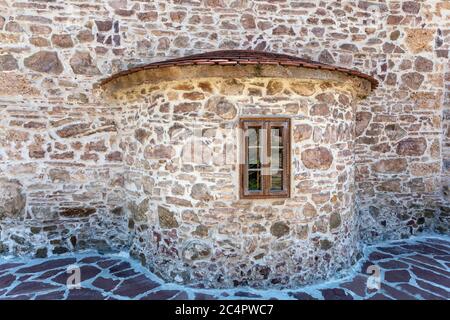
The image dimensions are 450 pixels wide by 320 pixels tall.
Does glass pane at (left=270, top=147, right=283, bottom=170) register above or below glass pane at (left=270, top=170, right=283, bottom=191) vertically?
above

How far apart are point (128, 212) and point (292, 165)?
2.84 m

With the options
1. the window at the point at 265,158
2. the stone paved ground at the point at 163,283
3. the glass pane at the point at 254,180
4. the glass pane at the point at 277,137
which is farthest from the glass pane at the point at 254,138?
the stone paved ground at the point at 163,283

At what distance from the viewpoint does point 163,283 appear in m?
4.19

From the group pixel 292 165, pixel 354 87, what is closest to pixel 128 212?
pixel 292 165

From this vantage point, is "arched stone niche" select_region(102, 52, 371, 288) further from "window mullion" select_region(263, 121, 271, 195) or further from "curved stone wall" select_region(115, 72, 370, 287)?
"window mullion" select_region(263, 121, 271, 195)

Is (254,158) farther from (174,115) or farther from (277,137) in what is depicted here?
(174,115)

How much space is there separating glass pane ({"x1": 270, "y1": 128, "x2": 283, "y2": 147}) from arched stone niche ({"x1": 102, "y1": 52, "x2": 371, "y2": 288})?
151 millimetres

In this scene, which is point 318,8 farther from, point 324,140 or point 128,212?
point 128,212

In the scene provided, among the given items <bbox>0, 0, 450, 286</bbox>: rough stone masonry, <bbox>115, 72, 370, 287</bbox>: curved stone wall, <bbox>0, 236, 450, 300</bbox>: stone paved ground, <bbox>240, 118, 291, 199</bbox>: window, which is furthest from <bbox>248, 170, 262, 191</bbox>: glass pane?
<bbox>0, 236, 450, 300</bbox>: stone paved ground

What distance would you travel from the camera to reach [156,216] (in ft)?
14.4

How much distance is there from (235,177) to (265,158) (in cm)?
45

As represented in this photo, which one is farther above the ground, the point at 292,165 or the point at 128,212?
the point at 292,165

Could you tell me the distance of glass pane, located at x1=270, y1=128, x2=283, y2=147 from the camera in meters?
4.04

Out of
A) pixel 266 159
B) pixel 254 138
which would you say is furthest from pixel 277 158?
pixel 254 138
